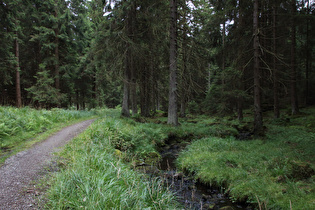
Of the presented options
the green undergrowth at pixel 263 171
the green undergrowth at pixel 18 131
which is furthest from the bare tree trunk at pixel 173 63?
the green undergrowth at pixel 18 131

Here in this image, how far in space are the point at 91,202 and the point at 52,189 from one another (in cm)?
99

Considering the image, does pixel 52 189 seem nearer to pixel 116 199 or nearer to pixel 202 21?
pixel 116 199

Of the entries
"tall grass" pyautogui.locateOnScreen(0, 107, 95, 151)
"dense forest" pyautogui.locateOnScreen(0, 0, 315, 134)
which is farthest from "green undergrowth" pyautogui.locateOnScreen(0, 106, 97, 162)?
"dense forest" pyautogui.locateOnScreen(0, 0, 315, 134)

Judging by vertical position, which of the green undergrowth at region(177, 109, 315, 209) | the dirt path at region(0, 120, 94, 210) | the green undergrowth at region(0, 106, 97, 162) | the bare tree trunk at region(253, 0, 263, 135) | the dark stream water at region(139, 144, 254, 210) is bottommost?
the dark stream water at region(139, 144, 254, 210)

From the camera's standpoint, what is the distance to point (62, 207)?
8.65 feet

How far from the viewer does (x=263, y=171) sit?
5039 millimetres

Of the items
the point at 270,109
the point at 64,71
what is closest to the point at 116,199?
the point at 64,71

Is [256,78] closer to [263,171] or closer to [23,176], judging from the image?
[263,171]

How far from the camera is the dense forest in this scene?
11852 millimetres

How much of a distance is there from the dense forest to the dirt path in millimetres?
8465

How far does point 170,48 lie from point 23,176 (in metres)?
11.1

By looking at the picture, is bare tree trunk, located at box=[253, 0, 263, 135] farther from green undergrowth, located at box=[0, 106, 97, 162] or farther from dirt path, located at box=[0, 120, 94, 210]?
green undergrowth, located at box=[0, 106, 97, 162]

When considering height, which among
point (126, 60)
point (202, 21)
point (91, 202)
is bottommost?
point (91, 202)

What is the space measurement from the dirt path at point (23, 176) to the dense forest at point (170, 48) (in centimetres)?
846
